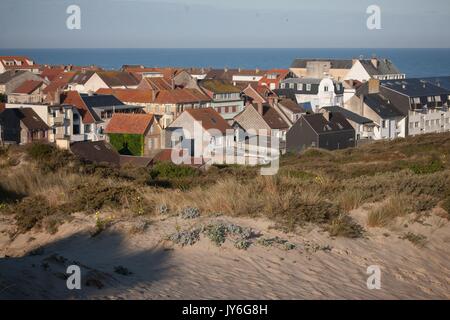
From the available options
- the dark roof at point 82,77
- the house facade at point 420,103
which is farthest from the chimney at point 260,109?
the dark roof at point 82,77

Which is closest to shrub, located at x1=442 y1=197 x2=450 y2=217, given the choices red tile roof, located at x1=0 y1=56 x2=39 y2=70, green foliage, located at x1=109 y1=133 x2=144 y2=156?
green foliage, located at x1=109 y1=133 x2=144 y2=156

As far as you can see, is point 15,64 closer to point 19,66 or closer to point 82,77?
point 19,66

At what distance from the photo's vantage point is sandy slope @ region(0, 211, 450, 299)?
9.44 metres

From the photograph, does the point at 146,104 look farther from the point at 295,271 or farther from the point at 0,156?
the point at 295,271

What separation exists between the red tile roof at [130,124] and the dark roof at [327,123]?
1125 centimetres

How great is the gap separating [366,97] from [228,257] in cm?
5156

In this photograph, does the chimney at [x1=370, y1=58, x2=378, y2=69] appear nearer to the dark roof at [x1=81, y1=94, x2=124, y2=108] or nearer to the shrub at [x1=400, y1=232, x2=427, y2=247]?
the dark roof at [x1=81, y1=94, x2=124, y2=108]

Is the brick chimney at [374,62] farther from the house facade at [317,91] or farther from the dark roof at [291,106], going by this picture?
the dark roof at [291,106]

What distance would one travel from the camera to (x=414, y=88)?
65.1 metres

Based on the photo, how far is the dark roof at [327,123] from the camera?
162 ft

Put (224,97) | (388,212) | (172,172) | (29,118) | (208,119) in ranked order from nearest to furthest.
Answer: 1. (388,212)
2. (172,172)
3. (29,118)
4. (208,119)
5. (224,97)

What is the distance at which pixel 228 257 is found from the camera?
37.3 feet

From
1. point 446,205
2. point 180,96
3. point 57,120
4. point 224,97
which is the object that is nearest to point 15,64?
point 224,97

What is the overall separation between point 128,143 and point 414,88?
101ft
